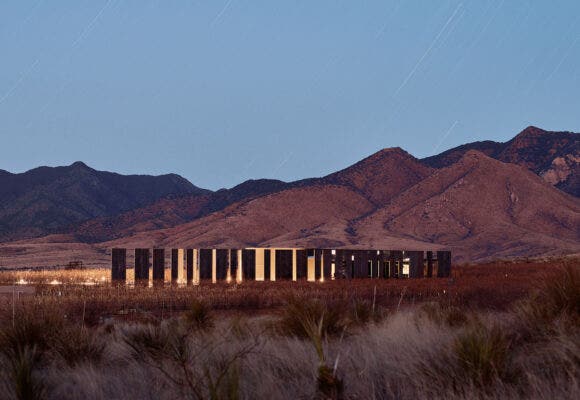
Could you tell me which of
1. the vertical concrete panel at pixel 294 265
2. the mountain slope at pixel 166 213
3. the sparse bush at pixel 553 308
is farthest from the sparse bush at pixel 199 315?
the mountain slope at pixel 166 213

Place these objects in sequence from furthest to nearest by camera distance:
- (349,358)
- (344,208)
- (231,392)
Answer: (344,208)
(349,358)
(231,392)

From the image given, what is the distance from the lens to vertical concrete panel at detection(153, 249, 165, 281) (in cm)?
2706

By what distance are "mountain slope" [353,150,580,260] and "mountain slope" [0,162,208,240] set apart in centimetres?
4839

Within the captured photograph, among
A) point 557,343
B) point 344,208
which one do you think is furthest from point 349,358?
point 344,208

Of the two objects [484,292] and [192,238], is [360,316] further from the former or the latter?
[192,238]

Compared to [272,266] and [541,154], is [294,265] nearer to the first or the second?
[272,266]

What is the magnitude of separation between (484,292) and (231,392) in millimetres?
16863

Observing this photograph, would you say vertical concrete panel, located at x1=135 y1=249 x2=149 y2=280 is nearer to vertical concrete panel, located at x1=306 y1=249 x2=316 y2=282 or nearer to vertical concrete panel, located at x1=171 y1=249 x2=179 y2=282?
vertical concrete panel, located at x1=171 y1=249 x2=179 y2=282

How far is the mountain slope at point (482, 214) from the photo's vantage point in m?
77.4

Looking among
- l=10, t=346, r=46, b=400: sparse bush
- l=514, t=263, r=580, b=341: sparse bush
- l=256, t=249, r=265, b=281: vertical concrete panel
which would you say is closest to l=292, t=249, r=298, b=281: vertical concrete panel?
l=256, t=249, r=265, b=281: vertical concrete panel

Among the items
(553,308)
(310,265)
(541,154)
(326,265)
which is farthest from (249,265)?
(541,154)

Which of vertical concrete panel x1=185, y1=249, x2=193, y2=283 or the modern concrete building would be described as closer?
vertical concrete panel x1=185, y1=249, x2=193, y2=283

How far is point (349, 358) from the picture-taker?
8.59 m

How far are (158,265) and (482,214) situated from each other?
204ft
